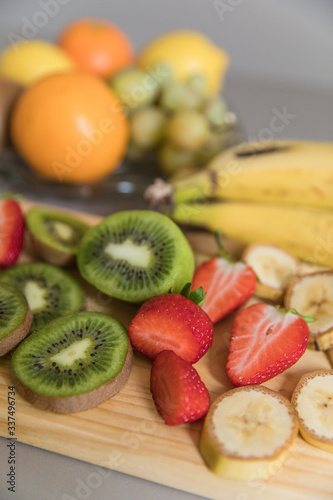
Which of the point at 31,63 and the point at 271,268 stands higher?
the point at 31,63

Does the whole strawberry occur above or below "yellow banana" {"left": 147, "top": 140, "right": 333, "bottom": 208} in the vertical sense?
below

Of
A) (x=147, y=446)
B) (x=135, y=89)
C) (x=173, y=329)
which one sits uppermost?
(x=135, y=89)

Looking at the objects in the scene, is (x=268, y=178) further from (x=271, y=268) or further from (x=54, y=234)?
(x=54, y=234)

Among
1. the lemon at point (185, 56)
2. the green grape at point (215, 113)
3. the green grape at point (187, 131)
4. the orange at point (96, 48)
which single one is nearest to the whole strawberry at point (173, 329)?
the green grape at point (187, 131)

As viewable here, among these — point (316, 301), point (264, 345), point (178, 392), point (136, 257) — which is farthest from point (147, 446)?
point (316, 301)

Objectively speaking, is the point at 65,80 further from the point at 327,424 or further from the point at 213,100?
the point at 327,424

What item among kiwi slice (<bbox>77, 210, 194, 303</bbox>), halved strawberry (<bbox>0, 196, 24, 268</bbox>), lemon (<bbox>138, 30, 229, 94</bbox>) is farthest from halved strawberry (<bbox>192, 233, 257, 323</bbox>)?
lemon (<bbox>138, 30, 229, 94</bbox>)

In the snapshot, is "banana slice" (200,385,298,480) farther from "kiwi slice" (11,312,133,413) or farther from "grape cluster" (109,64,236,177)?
"grape cluster" (109,64,236,177)
